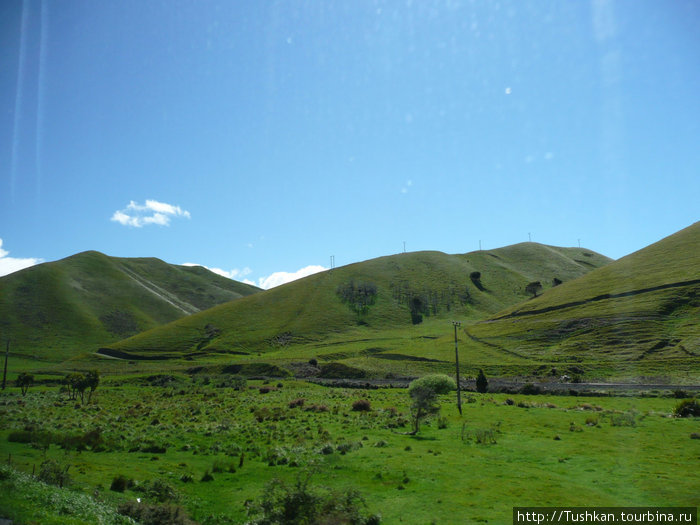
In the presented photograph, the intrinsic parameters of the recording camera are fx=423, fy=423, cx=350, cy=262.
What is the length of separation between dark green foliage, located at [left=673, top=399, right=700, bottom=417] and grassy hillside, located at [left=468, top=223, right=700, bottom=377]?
3790 centimetres

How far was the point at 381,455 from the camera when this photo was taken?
28.0 metres

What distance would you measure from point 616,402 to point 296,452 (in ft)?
139

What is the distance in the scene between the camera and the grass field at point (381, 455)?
18922mm

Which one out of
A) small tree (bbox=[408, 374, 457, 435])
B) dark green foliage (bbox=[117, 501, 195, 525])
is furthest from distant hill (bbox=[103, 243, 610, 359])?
dark green foliage (bbox=[117, 501, 195, 525])

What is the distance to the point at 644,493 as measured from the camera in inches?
734

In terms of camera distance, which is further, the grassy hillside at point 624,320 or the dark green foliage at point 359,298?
the dark green foliage at point 359,298

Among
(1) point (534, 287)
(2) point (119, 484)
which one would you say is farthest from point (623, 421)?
Answer: (1) point (534, 287)

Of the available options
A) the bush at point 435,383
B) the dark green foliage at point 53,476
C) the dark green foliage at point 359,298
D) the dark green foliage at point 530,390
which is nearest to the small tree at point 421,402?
the bush at point 435,383

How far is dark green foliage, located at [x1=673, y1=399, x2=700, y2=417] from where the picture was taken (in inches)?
1582

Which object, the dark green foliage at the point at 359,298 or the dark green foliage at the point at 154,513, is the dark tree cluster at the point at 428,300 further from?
the dark green foliage at the point at 154,513

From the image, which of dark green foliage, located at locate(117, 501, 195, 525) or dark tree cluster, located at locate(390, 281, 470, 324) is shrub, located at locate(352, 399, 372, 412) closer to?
dark green foliage, located at locate(117, 501, 195, 525)

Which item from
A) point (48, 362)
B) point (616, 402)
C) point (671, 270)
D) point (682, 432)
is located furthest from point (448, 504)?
point (48, 362)

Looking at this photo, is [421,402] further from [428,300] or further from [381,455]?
[428,300]

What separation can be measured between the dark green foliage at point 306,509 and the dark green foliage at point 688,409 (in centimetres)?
3848
